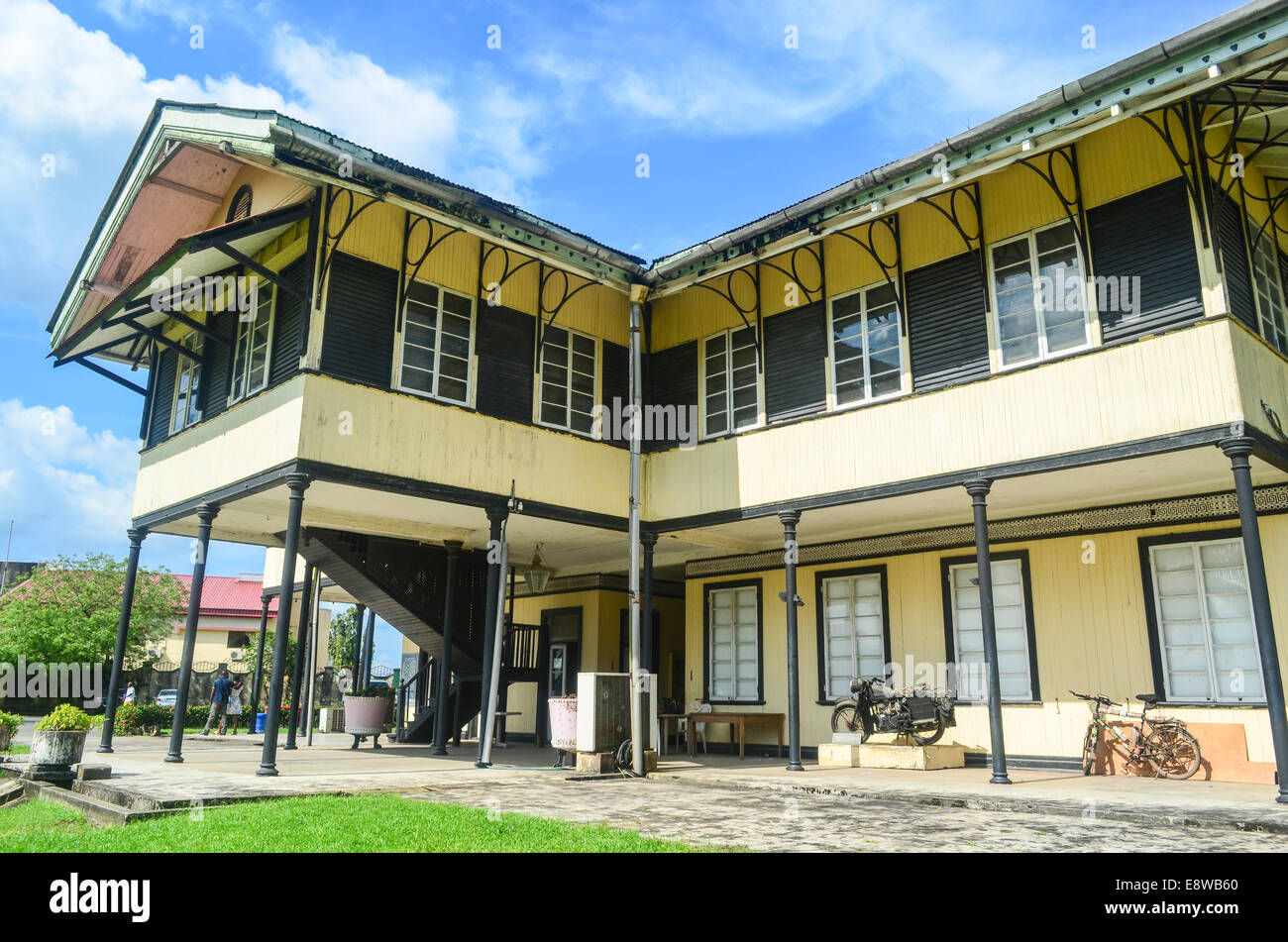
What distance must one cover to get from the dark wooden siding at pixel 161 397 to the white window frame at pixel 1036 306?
41.1ft

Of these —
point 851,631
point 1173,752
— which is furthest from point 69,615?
point 1173,752

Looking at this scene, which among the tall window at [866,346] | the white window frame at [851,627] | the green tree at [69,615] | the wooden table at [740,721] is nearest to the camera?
the tall window at [866,346]

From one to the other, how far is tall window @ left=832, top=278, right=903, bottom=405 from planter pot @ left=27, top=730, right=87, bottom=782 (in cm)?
978

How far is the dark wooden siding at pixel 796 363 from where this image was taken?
501 inches

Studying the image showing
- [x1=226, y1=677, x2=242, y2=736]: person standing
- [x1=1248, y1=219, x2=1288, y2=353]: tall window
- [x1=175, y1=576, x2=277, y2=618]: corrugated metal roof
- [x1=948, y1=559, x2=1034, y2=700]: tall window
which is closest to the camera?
[x1=1248, y1=219, x2=1288, y2=353]: tall window

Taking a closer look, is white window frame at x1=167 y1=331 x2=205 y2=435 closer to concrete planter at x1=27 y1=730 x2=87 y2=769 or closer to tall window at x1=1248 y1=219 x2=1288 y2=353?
concrete planter at x1=27 y1=730 x2=87 y2=769

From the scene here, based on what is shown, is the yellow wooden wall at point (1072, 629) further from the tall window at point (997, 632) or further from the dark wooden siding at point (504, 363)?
the dark wooden siding at point (504, 363)

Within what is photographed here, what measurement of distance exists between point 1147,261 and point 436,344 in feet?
28.1

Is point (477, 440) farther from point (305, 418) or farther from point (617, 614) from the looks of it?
point (617, 614)

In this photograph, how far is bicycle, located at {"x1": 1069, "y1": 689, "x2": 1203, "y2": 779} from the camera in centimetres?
1027

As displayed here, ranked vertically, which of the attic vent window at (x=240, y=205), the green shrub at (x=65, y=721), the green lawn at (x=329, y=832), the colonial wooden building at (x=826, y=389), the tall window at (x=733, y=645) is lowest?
the green lawn at (x=329, y=832)

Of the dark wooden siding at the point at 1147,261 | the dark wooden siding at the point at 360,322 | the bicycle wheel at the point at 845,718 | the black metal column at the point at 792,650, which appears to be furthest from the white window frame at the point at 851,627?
the dark wooden siding at the point at 360,322

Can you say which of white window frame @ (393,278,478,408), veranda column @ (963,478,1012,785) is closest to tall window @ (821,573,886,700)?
veranda column @ (963,478,1012,785)
